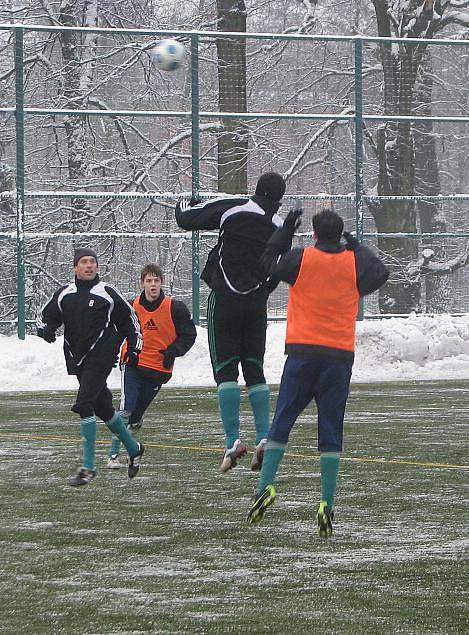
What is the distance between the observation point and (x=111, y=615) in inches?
245

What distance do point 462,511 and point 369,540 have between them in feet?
3.83

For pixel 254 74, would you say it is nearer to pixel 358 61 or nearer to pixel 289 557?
pixel 358 61

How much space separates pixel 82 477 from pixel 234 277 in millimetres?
1695

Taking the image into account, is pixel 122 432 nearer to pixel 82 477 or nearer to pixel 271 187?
pixel 82 477

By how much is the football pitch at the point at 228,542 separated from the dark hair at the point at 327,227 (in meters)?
1.62

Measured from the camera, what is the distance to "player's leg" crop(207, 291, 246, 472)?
404 inches

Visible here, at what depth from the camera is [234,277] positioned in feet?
33.7

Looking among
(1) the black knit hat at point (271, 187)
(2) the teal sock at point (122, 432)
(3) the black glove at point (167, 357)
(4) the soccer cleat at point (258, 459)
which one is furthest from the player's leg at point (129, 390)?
(1) the black knit hat at point (271, 187)

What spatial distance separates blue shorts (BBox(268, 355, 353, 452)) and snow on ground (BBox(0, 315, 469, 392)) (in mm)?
11134

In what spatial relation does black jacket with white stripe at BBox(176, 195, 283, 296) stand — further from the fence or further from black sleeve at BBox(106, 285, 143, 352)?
the fence

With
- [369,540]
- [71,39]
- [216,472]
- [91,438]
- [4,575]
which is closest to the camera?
[4,575]

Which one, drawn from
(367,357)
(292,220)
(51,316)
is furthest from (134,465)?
(367,357)

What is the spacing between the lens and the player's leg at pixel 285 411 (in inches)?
328

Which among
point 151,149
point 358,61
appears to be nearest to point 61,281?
point 151,149
